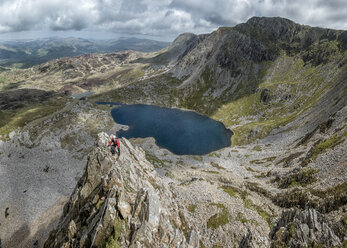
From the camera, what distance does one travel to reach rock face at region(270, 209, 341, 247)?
17.8 metres

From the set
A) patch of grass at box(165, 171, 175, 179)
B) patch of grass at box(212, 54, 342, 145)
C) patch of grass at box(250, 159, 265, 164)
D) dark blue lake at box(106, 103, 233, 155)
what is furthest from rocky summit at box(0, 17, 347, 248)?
dark blue lake at box(106, 103, 233, 155)

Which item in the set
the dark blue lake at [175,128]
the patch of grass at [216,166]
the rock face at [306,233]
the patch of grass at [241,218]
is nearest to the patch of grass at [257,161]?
the patch of grass at [216,166]

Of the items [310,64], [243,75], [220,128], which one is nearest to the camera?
[220,128]

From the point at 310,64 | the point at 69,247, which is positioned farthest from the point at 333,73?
the point at 69,247

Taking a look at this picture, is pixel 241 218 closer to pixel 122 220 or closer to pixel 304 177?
pixel 304 177

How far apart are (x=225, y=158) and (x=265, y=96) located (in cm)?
9199

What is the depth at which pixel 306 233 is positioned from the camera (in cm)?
1897

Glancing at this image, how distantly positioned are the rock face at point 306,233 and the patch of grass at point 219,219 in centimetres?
1193

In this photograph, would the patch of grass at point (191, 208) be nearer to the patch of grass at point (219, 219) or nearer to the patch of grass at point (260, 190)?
the patch of grass at point (219, 219)

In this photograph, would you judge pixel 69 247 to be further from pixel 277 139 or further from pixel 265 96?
pixel 265 96

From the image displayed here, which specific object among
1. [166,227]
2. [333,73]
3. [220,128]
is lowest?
[220,128]

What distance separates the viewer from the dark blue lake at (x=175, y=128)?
11312 cm

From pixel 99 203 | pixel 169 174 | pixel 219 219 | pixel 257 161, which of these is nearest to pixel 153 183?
pixel 99 203

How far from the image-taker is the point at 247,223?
100ft
